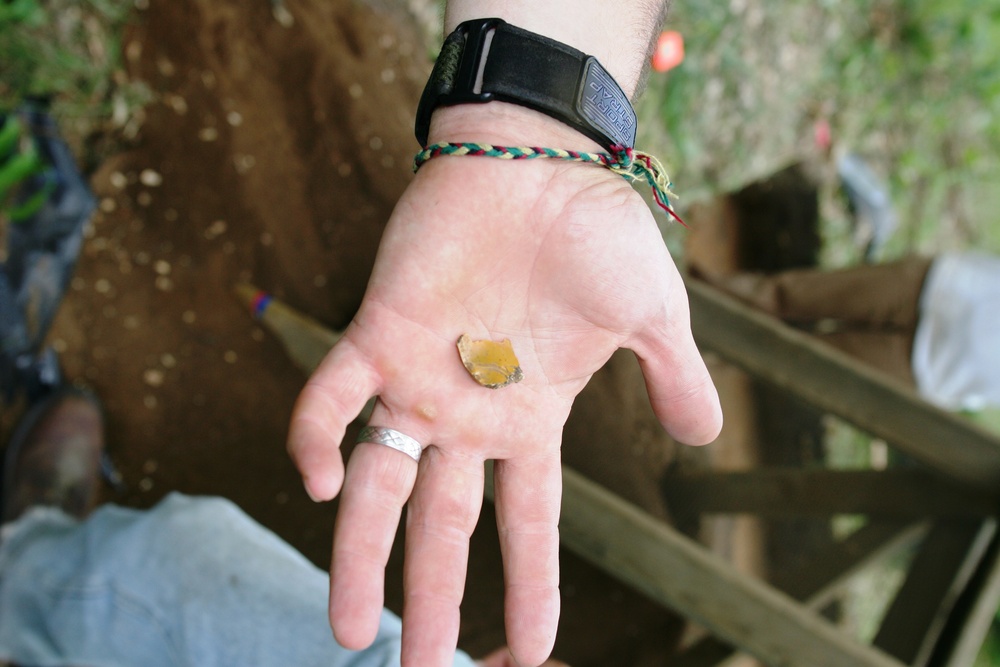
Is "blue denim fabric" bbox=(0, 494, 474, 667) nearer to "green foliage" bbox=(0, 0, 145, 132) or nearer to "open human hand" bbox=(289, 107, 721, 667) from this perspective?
"open human hand" bbox=(289, 107, 721, 667)

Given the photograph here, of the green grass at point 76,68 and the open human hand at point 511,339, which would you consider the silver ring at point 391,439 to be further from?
the green grass at point 76,68

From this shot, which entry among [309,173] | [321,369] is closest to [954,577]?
[321,369]

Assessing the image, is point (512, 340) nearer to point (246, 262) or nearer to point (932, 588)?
point (246, 262)

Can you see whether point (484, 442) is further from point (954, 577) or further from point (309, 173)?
point (954, 577)

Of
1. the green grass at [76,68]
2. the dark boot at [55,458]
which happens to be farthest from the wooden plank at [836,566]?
the green grass at [76,68]

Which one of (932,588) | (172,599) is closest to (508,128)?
(172,599)
